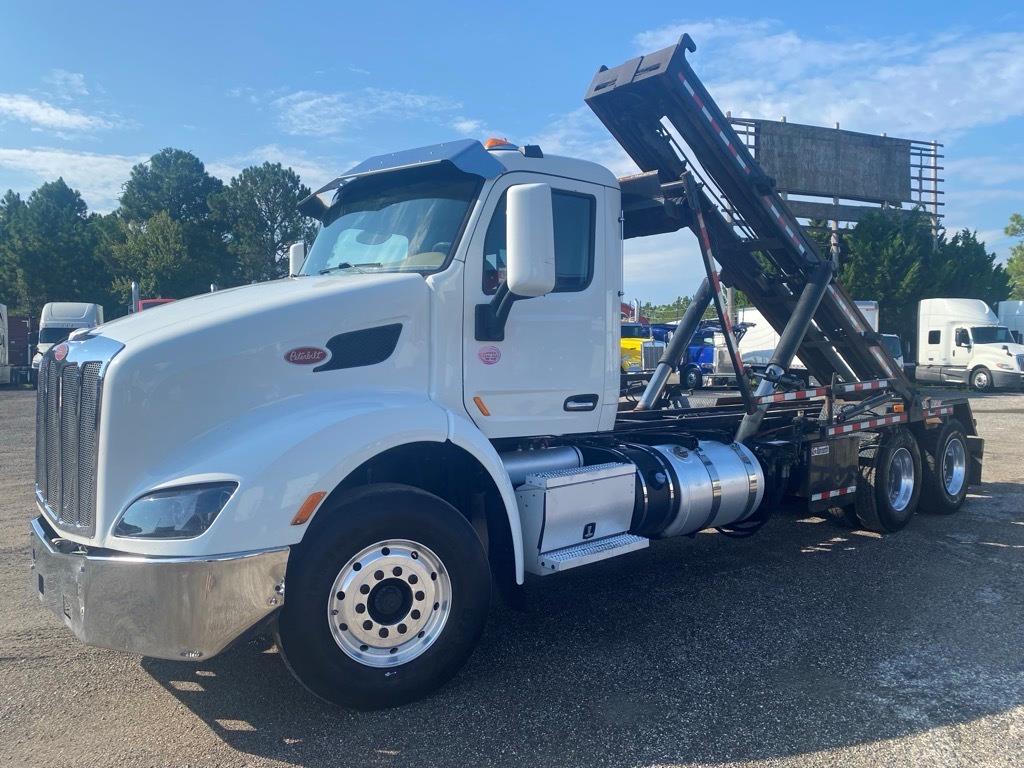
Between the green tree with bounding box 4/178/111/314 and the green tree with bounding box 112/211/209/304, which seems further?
the green tree with bounding box 112/211/209/304

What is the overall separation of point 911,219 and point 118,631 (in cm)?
3726

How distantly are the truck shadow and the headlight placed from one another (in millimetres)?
1048

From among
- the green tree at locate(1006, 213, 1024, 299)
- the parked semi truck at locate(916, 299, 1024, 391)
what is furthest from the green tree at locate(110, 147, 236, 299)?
the green tree at locate(1006, 213, 1024, 299)

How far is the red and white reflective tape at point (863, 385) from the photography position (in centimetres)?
768

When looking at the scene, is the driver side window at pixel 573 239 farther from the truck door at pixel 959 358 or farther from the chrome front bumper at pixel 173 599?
the truck door at pixel 959 358

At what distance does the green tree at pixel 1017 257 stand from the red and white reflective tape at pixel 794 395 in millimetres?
79934

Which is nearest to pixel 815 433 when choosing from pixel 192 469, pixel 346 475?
pixel 346 475

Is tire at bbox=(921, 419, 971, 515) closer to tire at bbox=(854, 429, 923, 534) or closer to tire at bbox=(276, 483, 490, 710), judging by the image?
tire at bbox=(854, 429, 923, 534)

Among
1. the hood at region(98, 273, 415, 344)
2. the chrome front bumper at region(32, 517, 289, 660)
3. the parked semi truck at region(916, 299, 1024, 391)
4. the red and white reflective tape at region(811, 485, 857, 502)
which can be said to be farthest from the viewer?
the parked semi truck at region(916, 299, 1024, 391)

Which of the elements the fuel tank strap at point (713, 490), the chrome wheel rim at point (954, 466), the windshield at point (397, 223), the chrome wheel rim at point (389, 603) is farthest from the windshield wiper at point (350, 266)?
the chrome wheel rim at point (954, 466)

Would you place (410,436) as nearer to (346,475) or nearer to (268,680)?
(346,475)

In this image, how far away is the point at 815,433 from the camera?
7258 millimetres

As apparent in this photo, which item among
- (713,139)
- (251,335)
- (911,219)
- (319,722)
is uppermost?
(911,219)

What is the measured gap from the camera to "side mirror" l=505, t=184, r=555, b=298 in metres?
4.20
